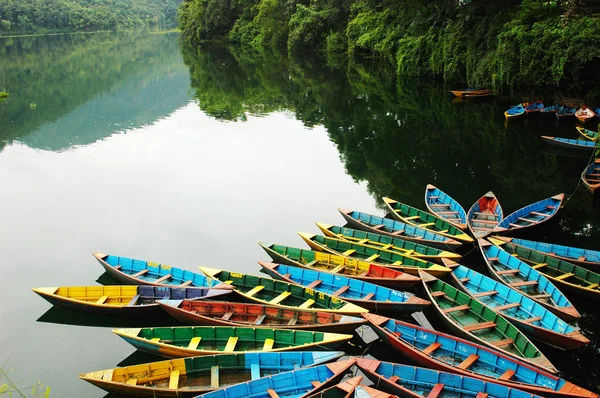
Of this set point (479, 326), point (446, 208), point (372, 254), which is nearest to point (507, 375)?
point (479, 326)

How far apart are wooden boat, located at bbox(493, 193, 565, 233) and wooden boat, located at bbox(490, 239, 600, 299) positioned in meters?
1.39

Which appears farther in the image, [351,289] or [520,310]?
[351,289]

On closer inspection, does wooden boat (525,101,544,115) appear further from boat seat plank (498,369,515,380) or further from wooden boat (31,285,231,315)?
wooden boat (31,285,231,315)

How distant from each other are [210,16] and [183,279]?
82821mm

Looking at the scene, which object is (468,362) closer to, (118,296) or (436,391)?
(436,391)

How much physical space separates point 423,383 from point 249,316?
4.70 meters

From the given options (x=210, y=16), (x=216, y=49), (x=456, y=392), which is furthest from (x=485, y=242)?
(x=210, y=16)

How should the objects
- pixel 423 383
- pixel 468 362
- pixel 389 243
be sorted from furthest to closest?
pixel 389 243, pixel 468 362, pixel 423 383

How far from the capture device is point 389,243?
18062mm

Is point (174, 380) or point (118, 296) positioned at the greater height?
point (118, 296)

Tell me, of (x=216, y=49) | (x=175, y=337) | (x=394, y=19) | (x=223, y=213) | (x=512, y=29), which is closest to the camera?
(x=175, y=337)

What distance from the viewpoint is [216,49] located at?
285ft

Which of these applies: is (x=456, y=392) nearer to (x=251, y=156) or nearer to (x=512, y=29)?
(x=251, y=156)

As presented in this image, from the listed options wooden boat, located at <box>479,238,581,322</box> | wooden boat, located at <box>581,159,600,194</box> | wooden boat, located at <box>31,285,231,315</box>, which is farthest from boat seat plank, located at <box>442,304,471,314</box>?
wooden boat, located at <box>581,159,600,194</box>
